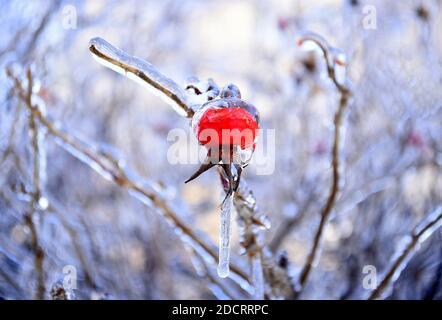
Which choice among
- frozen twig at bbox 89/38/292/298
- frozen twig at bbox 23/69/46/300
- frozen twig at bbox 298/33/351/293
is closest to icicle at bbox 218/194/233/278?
frozen twig at bbox 89/38/292/298

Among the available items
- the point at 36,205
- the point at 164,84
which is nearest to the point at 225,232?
the point at 164,84

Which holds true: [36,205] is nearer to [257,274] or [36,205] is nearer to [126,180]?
[126,180]

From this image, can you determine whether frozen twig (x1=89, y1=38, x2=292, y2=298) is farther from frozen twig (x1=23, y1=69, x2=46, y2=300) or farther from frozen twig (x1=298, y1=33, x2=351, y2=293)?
frozen twig (x1=23, y1=69, x2=46, y2=300)

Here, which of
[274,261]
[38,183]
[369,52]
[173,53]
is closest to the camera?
[274,261]

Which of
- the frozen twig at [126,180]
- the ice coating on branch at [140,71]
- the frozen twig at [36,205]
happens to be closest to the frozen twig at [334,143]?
the frozen twig at [126,180]

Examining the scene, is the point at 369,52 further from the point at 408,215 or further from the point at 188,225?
the point at 188,225
